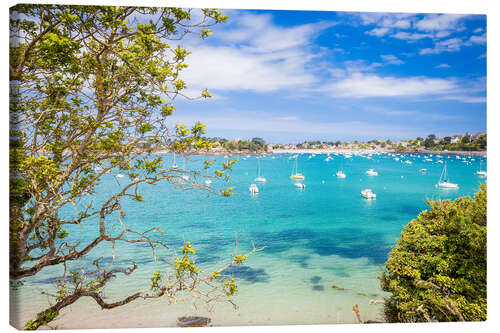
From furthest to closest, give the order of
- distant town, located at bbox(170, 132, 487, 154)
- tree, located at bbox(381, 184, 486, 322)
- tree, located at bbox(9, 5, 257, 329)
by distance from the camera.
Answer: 1. distant town, located at bbox(170, 132, 487, 154)
2. tree, located at bbox(381, 184, 486, 322)
3. tree, located at bbox(9, 5, 257, 329)

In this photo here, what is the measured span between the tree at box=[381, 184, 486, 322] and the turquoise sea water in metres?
0.97

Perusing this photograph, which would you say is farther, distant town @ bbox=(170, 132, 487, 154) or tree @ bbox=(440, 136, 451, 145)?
tree @ bbox=(440, 136, 451, 145)

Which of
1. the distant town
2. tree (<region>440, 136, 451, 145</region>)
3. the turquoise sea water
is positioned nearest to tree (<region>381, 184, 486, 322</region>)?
the turquoise sea water

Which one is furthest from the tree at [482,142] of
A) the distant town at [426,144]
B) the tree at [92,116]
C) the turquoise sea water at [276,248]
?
Answer: the tree at [92,116]

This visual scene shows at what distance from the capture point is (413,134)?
18.5 ft

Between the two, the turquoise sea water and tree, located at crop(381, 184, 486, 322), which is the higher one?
tree, located at crop(381, 184, 486, 322)

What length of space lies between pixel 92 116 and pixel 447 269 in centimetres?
373

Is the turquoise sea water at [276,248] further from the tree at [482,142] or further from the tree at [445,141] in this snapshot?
the tree at [445,141]

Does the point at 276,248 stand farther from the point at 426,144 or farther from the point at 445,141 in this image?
the point at 445,141

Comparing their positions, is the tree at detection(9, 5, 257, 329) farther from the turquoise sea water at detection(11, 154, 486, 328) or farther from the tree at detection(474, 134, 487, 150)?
the tree at detection(474, 134, 487, 150)

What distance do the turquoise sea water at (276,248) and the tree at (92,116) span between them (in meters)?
0.41

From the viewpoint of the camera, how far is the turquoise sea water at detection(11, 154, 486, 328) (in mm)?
4598

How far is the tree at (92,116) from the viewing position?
251 cm
